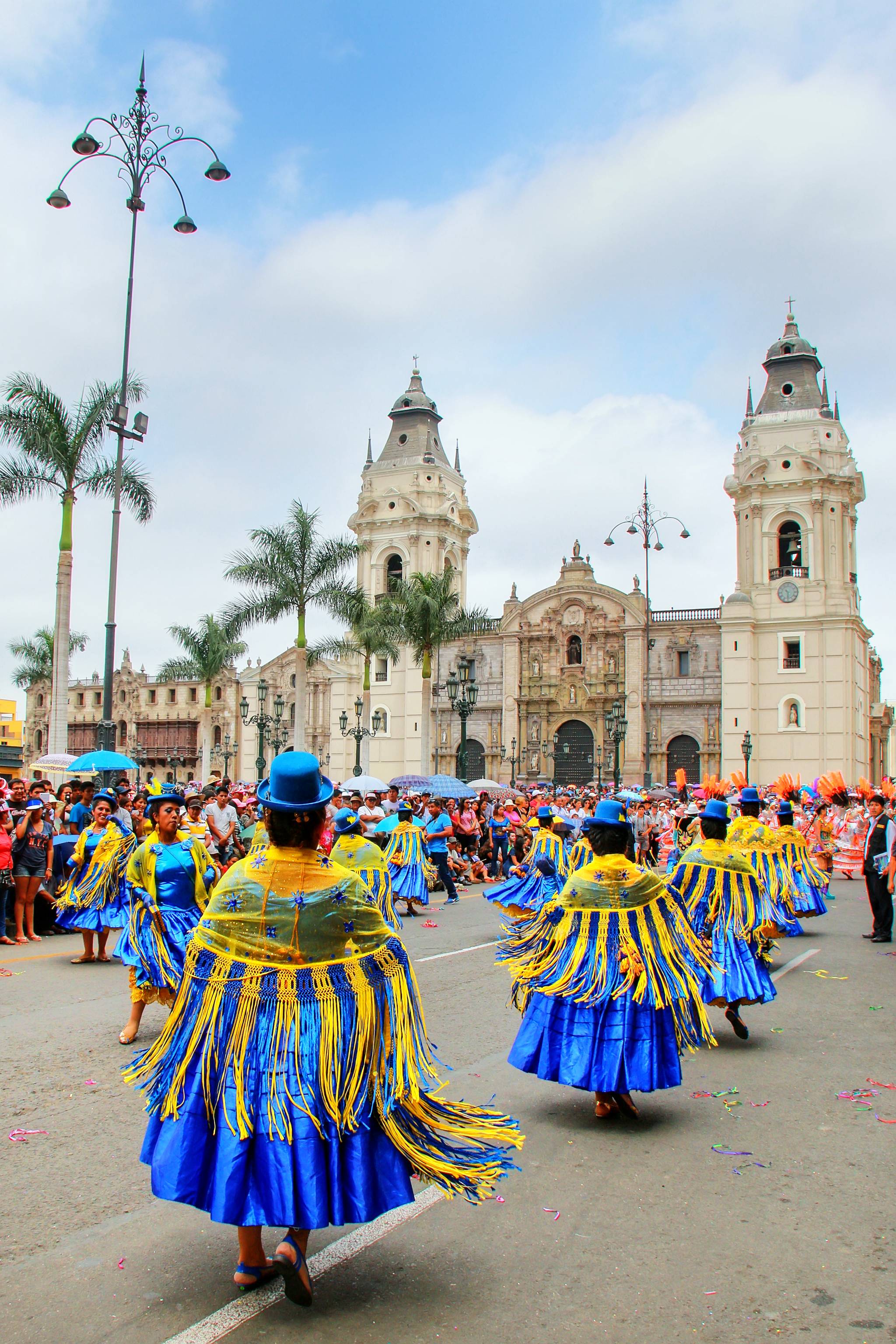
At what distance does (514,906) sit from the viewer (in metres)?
10.1

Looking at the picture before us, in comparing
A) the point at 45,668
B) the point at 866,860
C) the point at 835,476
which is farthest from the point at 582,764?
the point at 866,860

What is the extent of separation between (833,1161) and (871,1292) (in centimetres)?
132

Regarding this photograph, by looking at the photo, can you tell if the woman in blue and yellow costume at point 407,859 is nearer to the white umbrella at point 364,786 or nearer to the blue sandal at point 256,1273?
the white umbrella at point 364,786

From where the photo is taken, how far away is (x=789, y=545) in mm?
52625

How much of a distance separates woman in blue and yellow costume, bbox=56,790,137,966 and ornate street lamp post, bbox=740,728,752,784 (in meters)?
32.7

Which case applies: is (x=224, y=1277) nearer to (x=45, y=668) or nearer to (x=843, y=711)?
(x=843, y=711)

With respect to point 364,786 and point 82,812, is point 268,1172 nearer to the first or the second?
point 82,812

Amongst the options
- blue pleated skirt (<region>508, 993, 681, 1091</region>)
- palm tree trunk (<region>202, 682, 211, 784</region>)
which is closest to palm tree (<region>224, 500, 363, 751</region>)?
palm tree trunk (<region>202, 682, 211, 784</region>)

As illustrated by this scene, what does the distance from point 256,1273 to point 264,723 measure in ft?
114

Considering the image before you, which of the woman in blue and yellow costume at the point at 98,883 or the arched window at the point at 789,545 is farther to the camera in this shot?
the arched window at the point at 789,545

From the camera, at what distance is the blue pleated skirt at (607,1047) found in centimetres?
511

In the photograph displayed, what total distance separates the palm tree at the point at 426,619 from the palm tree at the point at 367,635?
33 cm

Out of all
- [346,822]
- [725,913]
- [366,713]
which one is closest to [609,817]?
[725,913]

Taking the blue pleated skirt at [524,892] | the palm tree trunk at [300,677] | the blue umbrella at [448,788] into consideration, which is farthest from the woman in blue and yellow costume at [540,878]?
the palm tree trunk at [300,677]
